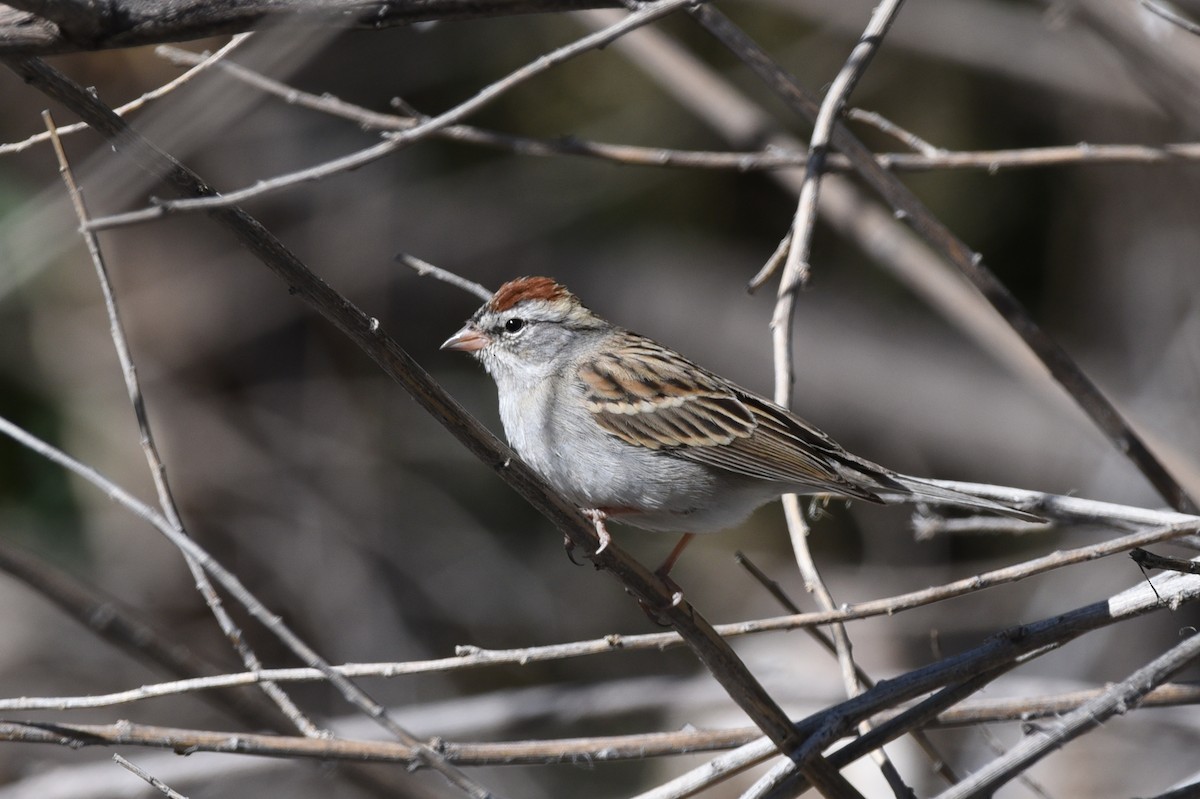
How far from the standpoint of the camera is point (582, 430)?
10.3ft

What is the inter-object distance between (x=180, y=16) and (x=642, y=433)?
61.7 inches

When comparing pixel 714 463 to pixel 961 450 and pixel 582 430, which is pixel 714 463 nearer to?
pixel 582 430

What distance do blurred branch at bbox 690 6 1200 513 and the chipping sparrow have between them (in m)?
0.46

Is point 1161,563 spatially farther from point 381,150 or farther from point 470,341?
point 470,341

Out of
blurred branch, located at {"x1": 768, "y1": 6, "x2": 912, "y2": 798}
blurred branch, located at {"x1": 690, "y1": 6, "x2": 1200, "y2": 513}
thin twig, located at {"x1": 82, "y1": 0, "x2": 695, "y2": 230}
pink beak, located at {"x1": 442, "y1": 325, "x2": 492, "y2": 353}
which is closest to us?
thin twig, located at {"x1": 82, "y1": 0, "x2": 695, "y2": 230}

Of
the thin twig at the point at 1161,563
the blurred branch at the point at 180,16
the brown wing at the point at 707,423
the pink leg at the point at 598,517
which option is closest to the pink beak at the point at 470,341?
the brown wing at the point at 707,423

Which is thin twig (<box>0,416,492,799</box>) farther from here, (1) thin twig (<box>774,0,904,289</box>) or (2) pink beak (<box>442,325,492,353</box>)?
(2) pink beak (<box>442,325,492,353</box>)

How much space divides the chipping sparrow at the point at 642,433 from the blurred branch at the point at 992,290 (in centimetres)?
46

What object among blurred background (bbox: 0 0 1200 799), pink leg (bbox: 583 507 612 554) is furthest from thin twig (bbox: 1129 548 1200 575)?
blurred background (bbox: 0 0 1200 799)

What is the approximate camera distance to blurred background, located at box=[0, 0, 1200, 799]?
17.3ft

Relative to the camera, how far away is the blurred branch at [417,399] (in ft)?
5.57

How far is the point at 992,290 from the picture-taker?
293cm

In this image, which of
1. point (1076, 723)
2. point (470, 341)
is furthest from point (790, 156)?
point (1076, 723)

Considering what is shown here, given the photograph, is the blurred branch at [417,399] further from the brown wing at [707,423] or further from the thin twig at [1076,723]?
the brown wing at [707,423]
